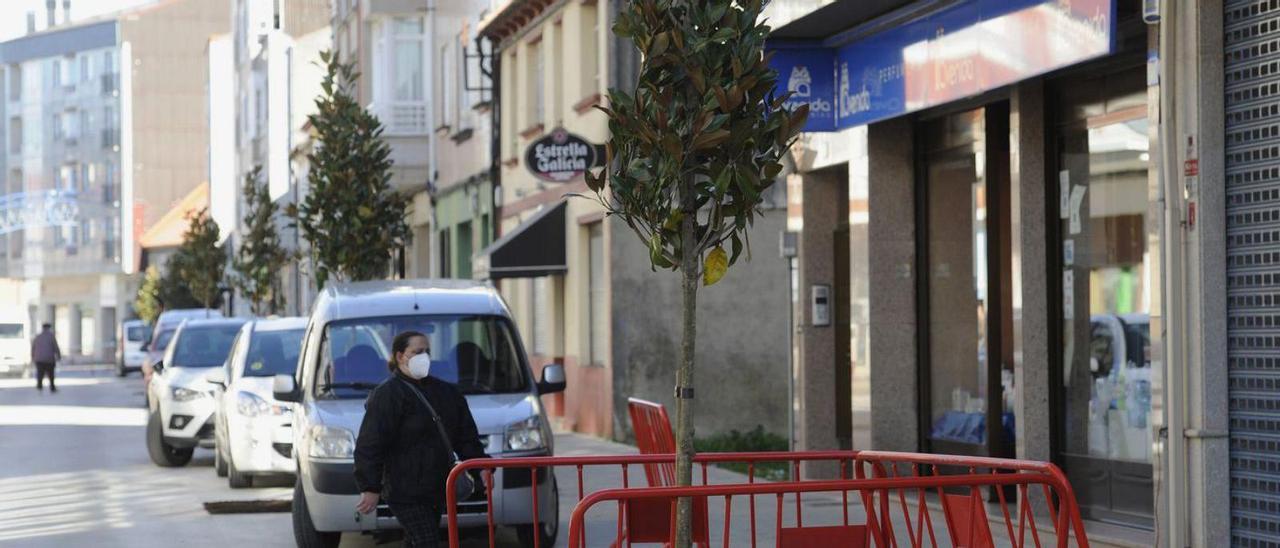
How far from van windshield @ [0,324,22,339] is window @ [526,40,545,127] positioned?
48.3 m

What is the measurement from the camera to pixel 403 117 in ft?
130

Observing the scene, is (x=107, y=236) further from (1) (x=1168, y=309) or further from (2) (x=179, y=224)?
(1) (x=1168, y=309)

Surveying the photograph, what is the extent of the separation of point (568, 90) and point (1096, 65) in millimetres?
15562

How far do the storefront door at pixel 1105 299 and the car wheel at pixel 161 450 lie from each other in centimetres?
1167

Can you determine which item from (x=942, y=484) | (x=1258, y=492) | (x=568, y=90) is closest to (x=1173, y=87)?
(x=1258, y=492)

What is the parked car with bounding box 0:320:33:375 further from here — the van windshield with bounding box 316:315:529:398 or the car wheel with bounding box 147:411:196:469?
the van windshield with bounding box 316:315:529:398

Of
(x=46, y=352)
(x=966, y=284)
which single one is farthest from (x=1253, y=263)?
(x=46, y=352)

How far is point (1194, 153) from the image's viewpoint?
10.7 m

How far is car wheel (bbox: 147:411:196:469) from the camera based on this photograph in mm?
22281

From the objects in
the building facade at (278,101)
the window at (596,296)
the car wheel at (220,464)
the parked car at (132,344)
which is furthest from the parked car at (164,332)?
the parked car at (132,344)

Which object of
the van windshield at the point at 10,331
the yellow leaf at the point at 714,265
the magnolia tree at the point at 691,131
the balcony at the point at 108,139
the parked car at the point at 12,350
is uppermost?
the balcony at the point at 108,139

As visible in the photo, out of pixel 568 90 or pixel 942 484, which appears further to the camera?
pixel 568 90

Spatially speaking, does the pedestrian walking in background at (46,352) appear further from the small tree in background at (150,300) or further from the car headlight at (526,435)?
the car headlight at (526,435)

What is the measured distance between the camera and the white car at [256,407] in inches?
716
